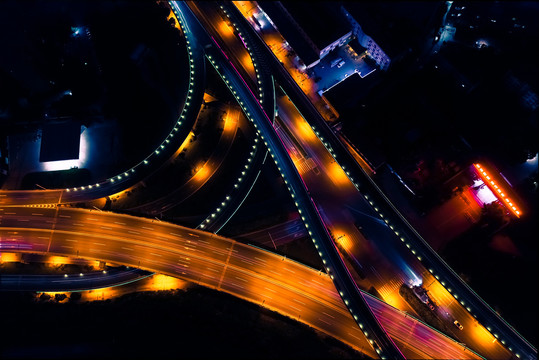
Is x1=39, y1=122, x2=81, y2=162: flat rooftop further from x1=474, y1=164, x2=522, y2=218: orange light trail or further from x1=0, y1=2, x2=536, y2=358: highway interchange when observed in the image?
x1=474, y1=164, x2=522, y2=218: orange light trail

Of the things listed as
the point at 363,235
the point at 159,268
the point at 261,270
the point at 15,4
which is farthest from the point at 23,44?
the point at 363,235

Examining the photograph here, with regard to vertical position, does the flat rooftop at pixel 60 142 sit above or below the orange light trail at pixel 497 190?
above

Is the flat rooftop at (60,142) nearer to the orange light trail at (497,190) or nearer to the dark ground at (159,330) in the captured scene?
the dark ground at (159,330)

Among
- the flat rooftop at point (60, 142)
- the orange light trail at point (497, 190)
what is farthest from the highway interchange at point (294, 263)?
the orange light trail at point (497, 190)

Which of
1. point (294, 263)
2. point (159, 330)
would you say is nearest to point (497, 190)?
point (294, 263)

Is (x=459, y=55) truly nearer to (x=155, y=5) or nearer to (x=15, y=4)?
(x=155, y=5)

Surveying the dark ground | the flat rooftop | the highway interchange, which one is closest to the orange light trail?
the highway interchange
